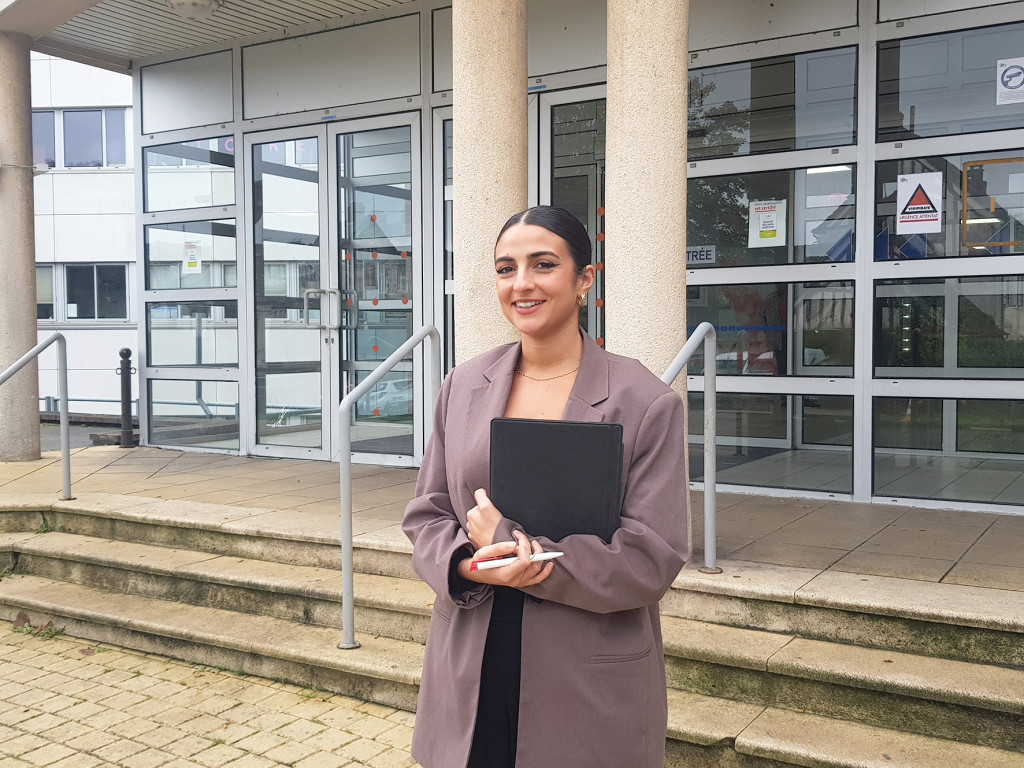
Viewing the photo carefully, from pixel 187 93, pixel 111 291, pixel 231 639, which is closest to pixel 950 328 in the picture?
pixel 231 639

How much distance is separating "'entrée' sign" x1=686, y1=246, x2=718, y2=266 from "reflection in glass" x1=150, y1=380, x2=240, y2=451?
4156 millimetres

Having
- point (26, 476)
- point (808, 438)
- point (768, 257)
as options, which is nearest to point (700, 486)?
point (808, 438)

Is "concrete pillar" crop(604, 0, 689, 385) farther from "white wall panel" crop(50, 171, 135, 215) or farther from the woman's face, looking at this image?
"white wall panel" crop(50, 171, 135, 215)

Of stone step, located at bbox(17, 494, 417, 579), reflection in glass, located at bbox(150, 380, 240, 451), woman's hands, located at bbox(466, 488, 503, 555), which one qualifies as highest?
woman's hands, located at bbox(466, 488, 503, 555)

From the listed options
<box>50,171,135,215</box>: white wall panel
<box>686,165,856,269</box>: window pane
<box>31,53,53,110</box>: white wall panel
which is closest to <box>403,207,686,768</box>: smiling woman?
<box>686,165,856,269</box>: window pane

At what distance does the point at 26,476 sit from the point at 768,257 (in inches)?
218

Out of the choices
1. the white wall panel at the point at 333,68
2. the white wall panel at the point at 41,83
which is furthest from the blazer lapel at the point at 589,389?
the white wall panel at the point at 41,83

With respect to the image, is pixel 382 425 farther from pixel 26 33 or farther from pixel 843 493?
pixel 26 33

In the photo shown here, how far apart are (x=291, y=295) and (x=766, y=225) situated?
13.0 ft

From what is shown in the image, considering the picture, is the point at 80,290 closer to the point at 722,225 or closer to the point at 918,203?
the point at 722,225

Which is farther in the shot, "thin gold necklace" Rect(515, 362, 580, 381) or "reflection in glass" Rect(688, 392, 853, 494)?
"reflection in glass" Rect(688, 392, 853, 494)

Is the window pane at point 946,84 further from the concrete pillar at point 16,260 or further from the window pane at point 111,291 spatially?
the window pane at point 111,291

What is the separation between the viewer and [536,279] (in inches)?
71.0

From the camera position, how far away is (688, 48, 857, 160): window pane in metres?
5.88
